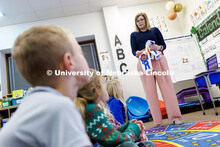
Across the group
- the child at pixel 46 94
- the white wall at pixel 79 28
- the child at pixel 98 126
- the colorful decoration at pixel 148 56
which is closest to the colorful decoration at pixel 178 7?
the white wall at pixel 79 28

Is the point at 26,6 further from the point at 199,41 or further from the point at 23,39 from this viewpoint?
the point at 23,39

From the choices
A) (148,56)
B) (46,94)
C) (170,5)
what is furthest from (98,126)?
(170,5)

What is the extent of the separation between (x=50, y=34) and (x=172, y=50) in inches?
146

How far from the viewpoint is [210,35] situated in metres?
3.32

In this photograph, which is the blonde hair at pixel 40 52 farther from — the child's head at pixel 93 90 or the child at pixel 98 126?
the child's head at pixel 93 90

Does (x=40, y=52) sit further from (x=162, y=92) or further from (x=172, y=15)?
(x=172, y=15)

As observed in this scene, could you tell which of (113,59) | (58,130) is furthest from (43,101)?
(113,59)

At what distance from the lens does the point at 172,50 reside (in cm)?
382

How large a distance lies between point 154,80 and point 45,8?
9.35ft

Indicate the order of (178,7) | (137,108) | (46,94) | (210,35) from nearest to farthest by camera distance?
(46,94), (210,35), (137,108), (178,7)

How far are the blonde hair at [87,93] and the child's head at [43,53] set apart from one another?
14.6 inches

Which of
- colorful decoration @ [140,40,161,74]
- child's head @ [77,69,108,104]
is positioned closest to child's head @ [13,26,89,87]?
child's head @ [77,69,108,104]

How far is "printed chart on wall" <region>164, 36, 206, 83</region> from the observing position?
12.0ft

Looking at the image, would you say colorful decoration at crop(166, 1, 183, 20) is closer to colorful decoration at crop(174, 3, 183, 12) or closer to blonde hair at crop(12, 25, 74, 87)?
colorful decoration at crop(174, 3, 183, 12)
